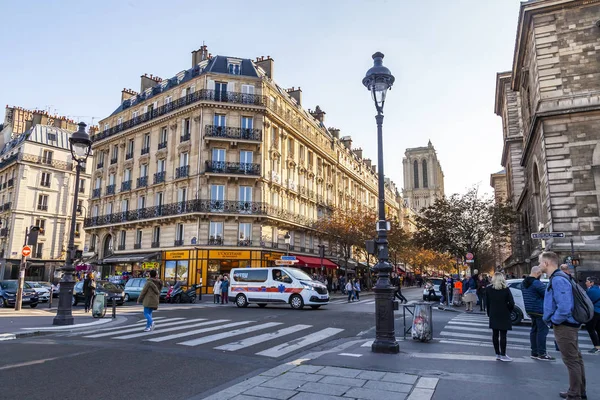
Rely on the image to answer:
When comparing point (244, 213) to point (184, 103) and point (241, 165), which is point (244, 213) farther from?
point (184, 103)

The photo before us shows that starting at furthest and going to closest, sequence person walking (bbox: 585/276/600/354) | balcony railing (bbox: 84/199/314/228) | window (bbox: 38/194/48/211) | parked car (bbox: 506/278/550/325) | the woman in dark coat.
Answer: window (bbox: 38/194/48/211)
balcony railing (bbox: 84/199/314/228)
parked car (bbox: 506/278/550/325)
person walking (bbox: 585/276/600/354)
the woman in dark coat

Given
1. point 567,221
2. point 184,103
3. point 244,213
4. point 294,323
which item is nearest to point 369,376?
point 294,323

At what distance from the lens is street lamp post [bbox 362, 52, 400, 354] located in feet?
24.0

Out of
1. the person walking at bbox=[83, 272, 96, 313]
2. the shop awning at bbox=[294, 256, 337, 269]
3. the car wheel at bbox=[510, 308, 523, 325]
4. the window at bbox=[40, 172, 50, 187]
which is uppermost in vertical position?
the window at bbox=[40, 172, 50, 187]

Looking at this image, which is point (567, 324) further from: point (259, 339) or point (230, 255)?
point (230, 255)

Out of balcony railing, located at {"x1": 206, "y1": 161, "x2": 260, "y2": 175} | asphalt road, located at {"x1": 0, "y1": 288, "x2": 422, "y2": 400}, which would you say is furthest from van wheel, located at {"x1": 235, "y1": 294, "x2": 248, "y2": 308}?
balcony railing, located at {"x1": 206, "y1": 161, "x2": 260, "y2": 175}

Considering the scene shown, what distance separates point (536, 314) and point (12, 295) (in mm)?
21252

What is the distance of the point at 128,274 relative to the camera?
33.7 metres

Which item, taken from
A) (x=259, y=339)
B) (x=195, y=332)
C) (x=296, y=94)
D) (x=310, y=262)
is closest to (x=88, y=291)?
(x=195, y=332)

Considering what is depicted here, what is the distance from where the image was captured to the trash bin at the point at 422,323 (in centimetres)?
875

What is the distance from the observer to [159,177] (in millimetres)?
33719

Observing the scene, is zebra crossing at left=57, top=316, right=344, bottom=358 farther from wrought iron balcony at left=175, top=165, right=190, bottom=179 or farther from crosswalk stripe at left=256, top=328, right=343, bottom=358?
wrought iron balcony at left=175, top=165, right=190, bottom=179

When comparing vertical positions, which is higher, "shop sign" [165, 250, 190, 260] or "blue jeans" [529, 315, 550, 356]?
"shop sign" [165, 250, 190, 260]

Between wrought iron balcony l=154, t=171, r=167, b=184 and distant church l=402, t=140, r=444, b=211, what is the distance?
292 feet
